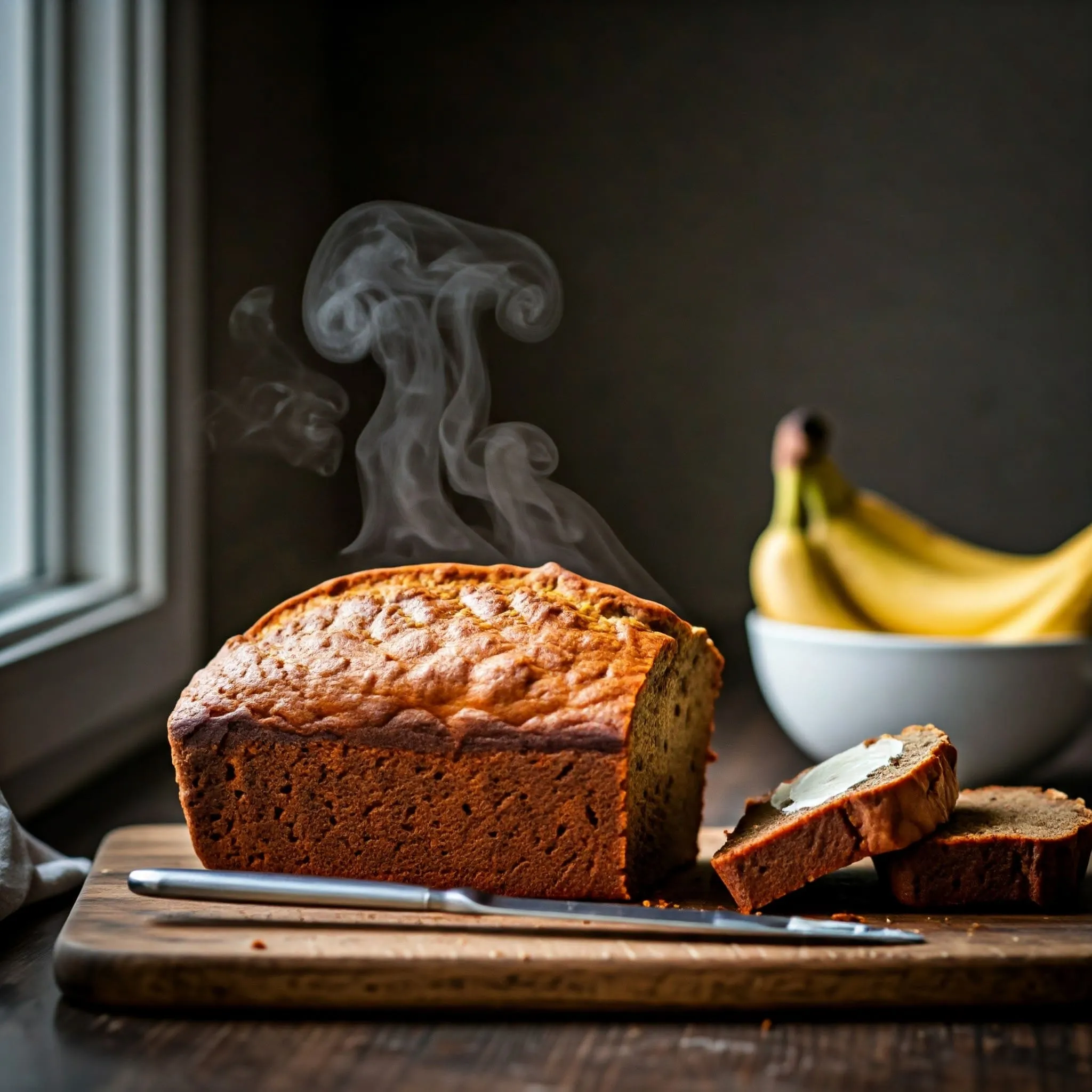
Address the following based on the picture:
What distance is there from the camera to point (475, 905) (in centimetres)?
114

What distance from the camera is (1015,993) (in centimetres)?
106

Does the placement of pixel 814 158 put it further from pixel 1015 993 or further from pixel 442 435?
pixel 1015 993

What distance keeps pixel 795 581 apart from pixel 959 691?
39 centimetres

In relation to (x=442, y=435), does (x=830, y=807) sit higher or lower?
lower

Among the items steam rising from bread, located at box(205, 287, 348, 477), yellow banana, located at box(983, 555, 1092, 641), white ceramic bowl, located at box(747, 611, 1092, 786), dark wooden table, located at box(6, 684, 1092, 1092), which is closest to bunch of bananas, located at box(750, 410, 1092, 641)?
yellow banana, located at box(983, 555, 1092, 641)

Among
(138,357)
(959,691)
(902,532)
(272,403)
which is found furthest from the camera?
(902,532)

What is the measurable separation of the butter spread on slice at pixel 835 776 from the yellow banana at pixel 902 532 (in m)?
1.10

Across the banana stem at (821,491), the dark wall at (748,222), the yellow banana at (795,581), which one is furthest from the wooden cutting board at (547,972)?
the dark wall at (748,222)

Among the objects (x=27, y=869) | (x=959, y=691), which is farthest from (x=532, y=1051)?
(x=959, y=691)

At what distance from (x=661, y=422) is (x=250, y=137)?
127cm

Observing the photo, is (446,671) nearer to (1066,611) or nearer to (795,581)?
(795,581)

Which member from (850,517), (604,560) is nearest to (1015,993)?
(604,560)

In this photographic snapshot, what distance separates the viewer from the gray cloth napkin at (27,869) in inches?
49.9

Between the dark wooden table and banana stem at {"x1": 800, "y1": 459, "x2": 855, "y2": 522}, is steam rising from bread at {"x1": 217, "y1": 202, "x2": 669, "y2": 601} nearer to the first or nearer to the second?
banana stem at {"x1": 800, "y1": 459, "x2": 855, "y2": 522}
